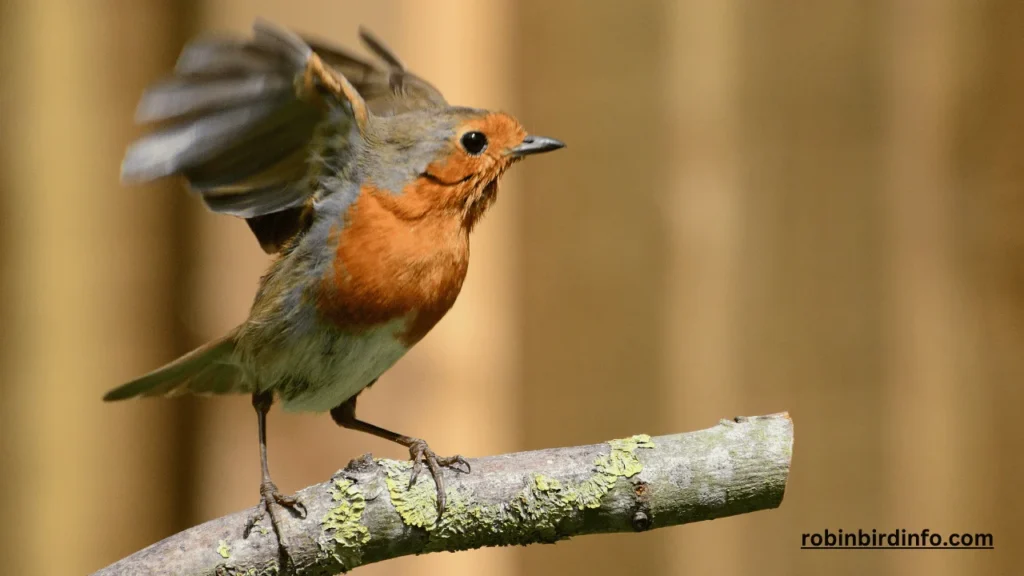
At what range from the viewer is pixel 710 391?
1.66 meters

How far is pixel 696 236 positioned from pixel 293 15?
81 centimetres

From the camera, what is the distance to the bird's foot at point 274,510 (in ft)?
3.88

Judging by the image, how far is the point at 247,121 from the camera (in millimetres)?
1301

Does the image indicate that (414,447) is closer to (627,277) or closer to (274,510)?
(274,510)

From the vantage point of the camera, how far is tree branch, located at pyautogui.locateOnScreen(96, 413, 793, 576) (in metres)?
1.12

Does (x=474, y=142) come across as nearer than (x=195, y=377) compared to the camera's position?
Yes

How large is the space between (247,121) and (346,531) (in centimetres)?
58

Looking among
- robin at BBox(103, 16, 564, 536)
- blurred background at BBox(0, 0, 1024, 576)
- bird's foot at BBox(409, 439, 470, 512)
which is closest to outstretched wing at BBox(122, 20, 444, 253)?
robin at BBox(103, 16, 564, 536)

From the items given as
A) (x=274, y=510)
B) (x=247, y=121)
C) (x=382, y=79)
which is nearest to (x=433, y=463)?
(x=274, y=510)

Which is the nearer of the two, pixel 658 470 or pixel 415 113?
pixel 658 470

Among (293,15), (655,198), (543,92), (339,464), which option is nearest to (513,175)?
(543,92)

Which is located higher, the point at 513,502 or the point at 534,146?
the point at 534,146

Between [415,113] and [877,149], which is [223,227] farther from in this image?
[877,149]

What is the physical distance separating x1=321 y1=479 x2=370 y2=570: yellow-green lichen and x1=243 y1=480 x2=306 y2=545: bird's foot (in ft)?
0.15
